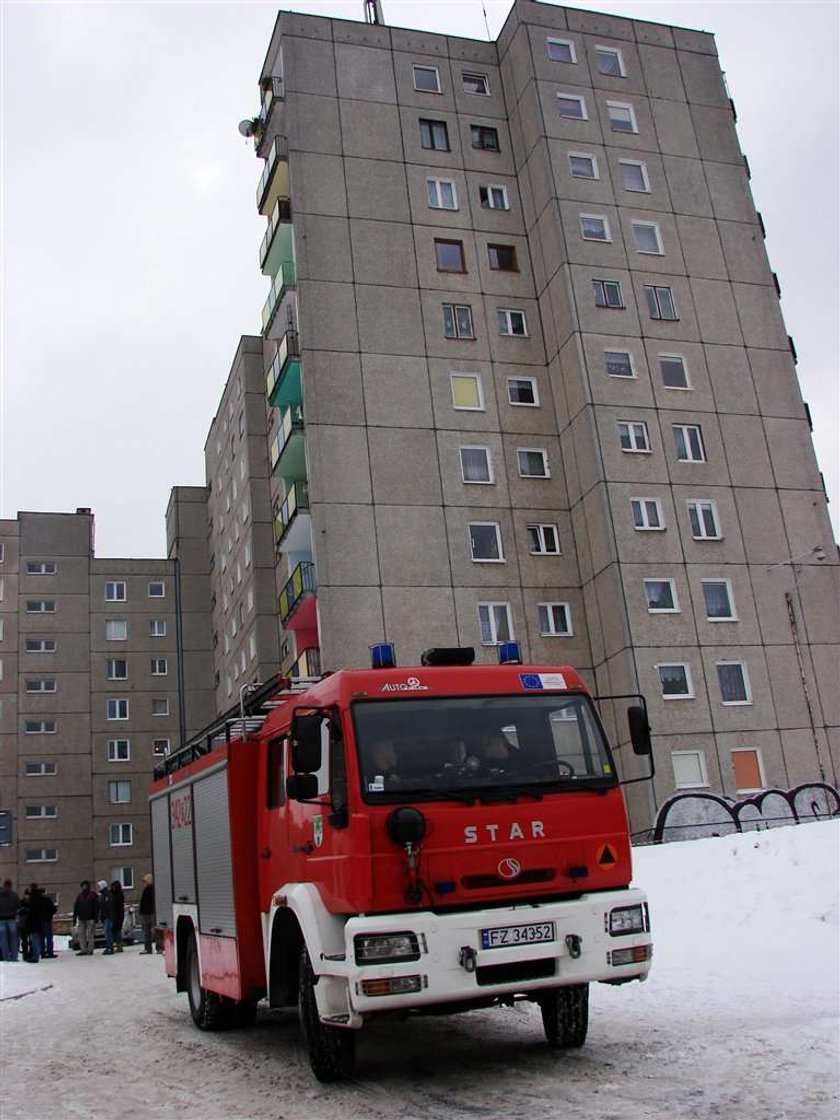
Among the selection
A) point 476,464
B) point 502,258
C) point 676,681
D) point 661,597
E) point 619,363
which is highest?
point 502,258

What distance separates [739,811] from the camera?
95.6 ft

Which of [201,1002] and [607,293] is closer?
[201,1002]

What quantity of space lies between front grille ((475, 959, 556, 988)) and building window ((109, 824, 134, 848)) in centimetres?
5179

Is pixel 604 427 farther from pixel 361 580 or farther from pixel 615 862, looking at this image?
pixel 615 862

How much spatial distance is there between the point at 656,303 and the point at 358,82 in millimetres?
12105

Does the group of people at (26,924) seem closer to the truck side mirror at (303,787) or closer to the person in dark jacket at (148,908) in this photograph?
the person in dark jacket at (148,908)

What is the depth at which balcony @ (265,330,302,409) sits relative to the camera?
33.6 metres

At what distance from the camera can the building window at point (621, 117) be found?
37500 mm

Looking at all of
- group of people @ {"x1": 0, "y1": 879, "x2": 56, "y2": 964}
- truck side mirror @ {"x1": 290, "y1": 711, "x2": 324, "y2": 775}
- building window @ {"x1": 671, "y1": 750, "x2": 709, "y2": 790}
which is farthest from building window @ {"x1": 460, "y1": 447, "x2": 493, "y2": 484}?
truck side mirror @ {"x1": 290, "y1": 711, "x2": 324, "y2": 775}

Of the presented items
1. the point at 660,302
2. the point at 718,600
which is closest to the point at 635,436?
the point at 660,302

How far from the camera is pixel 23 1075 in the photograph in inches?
352

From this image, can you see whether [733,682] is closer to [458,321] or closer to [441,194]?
[458,321]

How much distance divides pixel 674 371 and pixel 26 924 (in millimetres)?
23679

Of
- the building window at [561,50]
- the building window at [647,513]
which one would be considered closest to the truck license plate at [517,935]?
the building window at [647,513]
